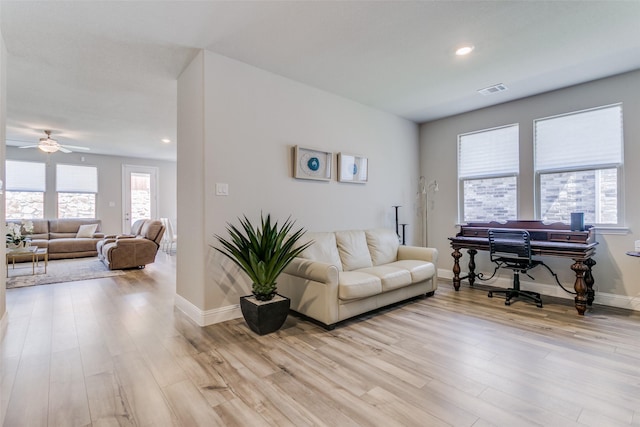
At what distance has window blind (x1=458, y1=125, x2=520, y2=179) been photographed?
420 cm

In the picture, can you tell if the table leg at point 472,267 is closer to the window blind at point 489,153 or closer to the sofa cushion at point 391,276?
the window blind at point 489,153

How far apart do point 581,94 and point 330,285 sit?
372 centimetres

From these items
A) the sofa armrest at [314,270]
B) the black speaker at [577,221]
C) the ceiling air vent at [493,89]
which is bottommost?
the sofa armrest at [314,270]

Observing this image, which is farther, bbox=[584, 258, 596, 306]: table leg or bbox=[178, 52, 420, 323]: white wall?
bbox=[584, 258, 596, 306]: table leg

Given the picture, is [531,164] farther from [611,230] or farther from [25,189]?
[25,189]

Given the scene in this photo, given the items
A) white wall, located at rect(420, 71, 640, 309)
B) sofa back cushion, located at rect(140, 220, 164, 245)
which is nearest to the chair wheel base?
white wall, located at rect(420, 71, 640, 309)

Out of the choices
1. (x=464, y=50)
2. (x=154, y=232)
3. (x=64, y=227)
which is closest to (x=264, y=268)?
(x=464, y=50)

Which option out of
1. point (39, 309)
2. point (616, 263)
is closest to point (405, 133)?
point (616, 263)

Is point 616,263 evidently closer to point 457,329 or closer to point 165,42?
point 457,329

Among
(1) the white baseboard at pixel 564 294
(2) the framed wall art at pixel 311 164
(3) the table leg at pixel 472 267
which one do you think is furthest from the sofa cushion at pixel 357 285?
(1) the white baseboard at pixel 564 294

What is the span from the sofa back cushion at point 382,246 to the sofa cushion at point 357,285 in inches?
31.2

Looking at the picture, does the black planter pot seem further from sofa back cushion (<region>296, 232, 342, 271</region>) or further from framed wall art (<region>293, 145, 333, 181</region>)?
framed wall art (<region>293, 145, 333, 181</region>)

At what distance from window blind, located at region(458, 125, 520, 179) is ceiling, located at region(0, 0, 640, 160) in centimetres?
47

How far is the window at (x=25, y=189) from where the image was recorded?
6.88 meters
